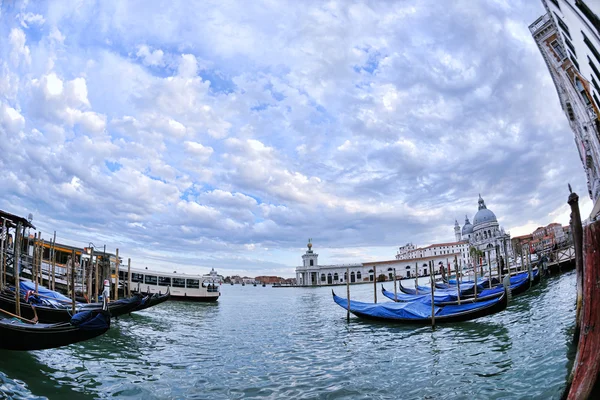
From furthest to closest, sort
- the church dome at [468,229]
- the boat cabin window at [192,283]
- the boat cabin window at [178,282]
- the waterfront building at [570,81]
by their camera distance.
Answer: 1. the church dome at [468,229]
2. the boat cabin window at [192,283]
3. the boat cabin window at [178,282]
4. the waterfront building at [570,81]

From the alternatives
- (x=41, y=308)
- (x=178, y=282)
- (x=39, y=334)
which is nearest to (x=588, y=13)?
(x=39, y=334)

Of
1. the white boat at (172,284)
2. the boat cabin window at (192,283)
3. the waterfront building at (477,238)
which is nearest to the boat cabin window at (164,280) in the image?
the white boat at (172,284)

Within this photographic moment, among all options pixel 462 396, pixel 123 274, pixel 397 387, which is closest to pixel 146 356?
pixel 397 387

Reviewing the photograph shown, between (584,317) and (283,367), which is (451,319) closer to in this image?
(283,367)

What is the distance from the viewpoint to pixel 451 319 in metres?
11.8

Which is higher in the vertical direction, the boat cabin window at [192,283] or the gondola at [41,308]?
the gondola at [41,308]

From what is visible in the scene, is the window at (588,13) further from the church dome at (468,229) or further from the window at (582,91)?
the church dome at (468,229)

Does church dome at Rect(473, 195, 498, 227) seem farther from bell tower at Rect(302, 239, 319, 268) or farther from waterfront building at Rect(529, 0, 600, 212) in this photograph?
waterfront building at Rect(529, 0, 600, 212)

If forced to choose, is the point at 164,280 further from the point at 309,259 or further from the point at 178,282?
the point at 309,259

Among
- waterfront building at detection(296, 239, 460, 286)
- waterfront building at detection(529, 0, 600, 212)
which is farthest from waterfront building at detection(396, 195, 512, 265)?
waterfront building at detection(529, 0, 600, 212)

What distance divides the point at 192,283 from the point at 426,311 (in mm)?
20991

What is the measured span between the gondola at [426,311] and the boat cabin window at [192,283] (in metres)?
18.1

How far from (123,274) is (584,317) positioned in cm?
2941

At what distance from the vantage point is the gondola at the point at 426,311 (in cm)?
1126
